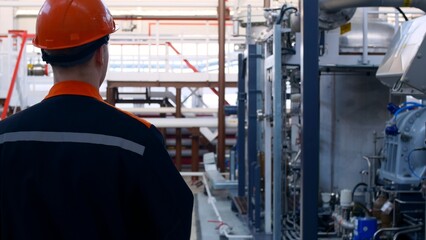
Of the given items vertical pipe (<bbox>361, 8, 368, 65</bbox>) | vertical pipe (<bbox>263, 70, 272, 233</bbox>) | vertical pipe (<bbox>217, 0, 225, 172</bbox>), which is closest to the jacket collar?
vertical pipe (<bbox>263, 70, 272, 233</bbox>)

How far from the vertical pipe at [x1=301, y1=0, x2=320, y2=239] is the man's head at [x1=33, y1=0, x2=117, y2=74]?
6.90 feet

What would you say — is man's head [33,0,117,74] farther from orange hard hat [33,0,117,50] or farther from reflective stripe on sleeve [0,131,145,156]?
reflective stripe on sleeve [0,131,145,156]

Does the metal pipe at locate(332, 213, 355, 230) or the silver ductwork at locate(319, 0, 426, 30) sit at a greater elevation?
the silver ductwork at locate(319, 0, 426, 30)

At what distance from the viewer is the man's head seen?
4.85 feet

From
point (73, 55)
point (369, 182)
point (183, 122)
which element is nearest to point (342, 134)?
point (369, 182)

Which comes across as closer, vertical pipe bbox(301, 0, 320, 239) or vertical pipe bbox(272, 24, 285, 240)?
vertical pipe bbox(301, 0, 320, 239)

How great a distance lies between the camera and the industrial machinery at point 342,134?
4613 millimetres

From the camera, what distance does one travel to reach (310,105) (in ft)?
11.4

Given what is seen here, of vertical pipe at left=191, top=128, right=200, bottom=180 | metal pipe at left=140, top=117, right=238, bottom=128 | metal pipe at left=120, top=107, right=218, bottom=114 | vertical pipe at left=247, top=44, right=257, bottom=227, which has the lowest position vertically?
vertical pipe at left=191, top=128, right=200, bottom=180

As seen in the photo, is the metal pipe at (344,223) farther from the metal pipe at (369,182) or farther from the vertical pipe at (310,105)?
the vertical pipe at (310,105)

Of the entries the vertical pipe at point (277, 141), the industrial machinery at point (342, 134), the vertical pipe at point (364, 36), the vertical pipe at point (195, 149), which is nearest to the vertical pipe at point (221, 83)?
the vertical pipe at point (195, 149)

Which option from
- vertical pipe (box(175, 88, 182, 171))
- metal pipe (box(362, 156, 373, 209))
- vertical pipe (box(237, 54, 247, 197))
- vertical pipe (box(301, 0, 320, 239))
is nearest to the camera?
vertical pipe (box(301, 0, 320, 239))

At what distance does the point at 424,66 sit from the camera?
3.35 metres

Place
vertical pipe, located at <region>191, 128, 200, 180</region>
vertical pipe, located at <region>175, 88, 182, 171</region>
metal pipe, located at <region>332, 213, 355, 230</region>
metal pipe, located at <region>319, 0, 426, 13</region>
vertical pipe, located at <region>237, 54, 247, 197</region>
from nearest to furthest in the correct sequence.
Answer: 1. metal pipe, located at <region>319, 0, 426, 13</region>
2. metal pipe, located at <region>332, 213, 355, 230</region>
3. vertical pipe, located at <region>237, 54, 247, 197</region>
4. vertical pipe, located at <region>175, 88, 182, 171</region>
5. vertical pipe, located at <region>191, 128, 200, 180</region>
